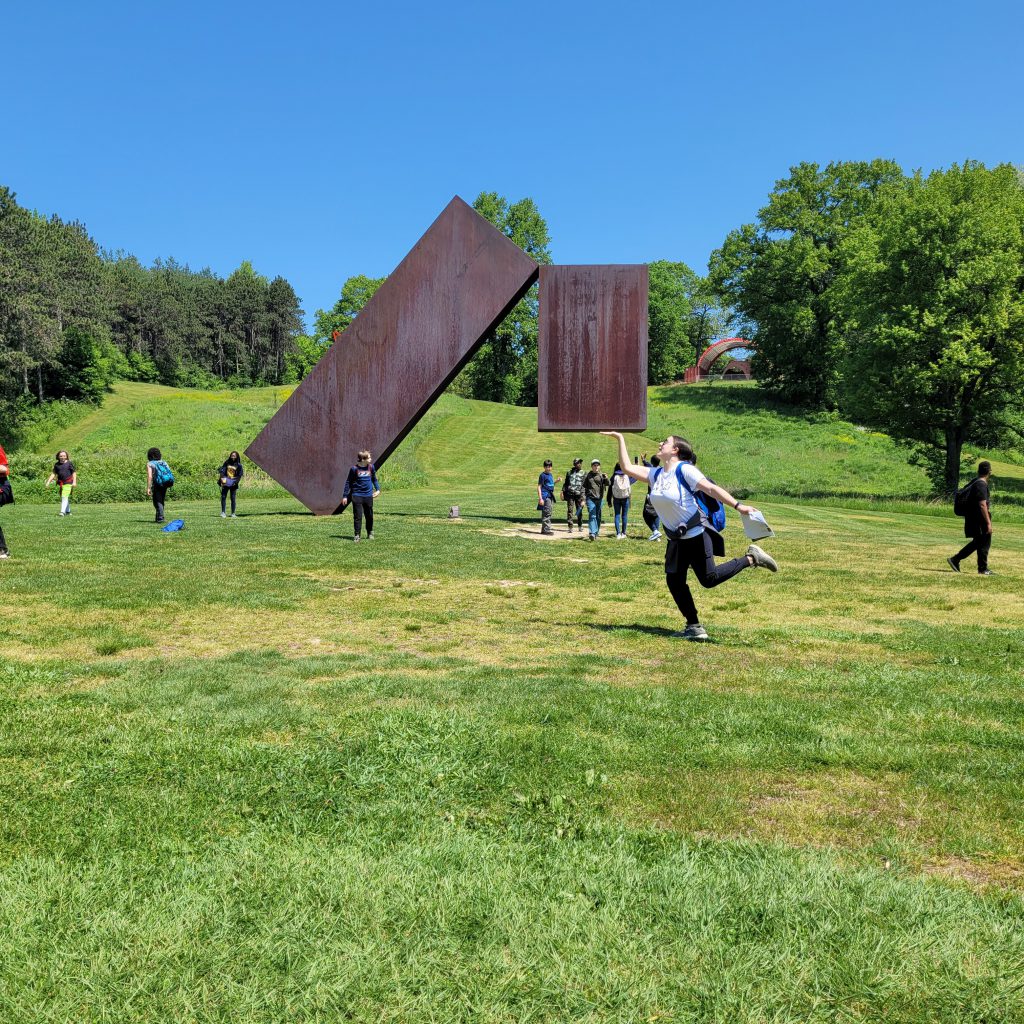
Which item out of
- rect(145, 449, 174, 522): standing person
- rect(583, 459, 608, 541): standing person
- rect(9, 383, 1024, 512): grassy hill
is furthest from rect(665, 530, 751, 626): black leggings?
rect(9, 383, 1024, 512): grassy hill

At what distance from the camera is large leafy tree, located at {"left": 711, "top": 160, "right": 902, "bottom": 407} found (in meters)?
52.3

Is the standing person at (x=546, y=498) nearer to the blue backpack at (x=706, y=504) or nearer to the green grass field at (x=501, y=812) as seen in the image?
the green grass field at (x=501, y=812)

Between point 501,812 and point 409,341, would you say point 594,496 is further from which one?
point 501,812

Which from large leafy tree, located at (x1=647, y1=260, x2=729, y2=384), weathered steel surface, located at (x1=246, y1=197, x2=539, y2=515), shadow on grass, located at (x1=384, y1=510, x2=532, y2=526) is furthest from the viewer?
large leafy tree, located at (x1=647, y1=260, x2=729, y2=384)

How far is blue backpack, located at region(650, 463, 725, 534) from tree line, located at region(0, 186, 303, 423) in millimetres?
46639

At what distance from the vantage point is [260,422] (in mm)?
47906

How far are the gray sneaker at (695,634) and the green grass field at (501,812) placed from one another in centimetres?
25

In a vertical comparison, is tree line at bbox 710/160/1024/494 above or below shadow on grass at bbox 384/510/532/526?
above

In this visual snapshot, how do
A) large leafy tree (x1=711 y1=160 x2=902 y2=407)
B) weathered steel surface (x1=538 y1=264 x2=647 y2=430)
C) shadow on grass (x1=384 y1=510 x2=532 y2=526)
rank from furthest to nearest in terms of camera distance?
large leafy tree (x1=711 y1=160 x2=902 y2=407)
shadow on grass (x1=384 y1=510 x2=532 y2=526)
weathered steel surface (x1=538 y1=264 x2=647 y2=430)

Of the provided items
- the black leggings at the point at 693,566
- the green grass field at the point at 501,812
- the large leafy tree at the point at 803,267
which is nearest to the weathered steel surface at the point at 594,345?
the green grass field at the point at 501,812

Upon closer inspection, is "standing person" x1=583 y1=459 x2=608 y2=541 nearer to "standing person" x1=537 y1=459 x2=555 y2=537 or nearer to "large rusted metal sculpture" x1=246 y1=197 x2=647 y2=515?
"standing person" x1=537 y1=459 x2=555 y2=537

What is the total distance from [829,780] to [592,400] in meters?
12.5

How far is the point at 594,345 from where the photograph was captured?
1586 cm

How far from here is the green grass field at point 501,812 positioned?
2.36 m
